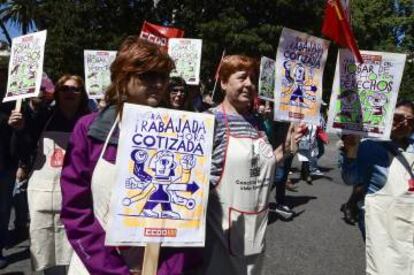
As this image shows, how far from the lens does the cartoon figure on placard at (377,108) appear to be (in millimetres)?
3336

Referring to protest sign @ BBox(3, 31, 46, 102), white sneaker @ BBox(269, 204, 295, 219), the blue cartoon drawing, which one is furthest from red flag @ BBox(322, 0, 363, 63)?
white sneaker @ BBox(269, 204, 295, 219)

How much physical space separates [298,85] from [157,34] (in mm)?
3278

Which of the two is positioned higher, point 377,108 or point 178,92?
point 377,108

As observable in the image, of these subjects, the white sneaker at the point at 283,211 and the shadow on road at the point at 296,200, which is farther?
the shadow on road at the point at 296,200

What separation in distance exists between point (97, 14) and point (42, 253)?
2298cm

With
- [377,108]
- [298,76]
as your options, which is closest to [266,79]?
[298,76]

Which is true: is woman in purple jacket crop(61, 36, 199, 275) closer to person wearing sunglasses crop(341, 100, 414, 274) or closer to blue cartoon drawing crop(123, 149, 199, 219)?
blue cartoon drawing crop(123, 149, 199, 219)

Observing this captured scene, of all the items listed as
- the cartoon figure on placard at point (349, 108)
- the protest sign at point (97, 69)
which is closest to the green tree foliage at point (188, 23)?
the protest sign at point (97, 69)

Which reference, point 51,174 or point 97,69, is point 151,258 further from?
point 97,69

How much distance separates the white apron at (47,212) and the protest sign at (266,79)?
2954 mm

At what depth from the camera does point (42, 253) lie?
3.68m

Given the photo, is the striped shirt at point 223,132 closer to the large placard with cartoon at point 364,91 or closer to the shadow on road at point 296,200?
the large placard with cartoon at point 364,91

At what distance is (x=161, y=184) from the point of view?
2189 mm

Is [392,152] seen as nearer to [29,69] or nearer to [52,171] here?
[52,171]
